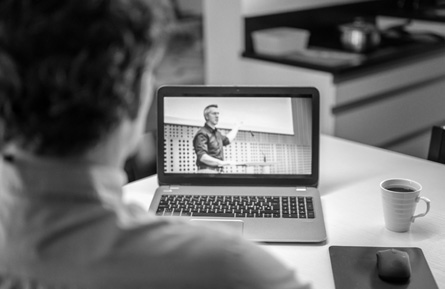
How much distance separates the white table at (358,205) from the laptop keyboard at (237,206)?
0.06 metres

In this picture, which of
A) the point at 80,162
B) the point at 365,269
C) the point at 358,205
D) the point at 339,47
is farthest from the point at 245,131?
the point at 339,47

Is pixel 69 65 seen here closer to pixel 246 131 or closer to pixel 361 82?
pixel 246 131

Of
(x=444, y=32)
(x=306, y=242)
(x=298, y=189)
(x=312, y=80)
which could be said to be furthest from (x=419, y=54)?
(x=306, y=242)

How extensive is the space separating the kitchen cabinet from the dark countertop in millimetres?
10

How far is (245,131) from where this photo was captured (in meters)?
1.70

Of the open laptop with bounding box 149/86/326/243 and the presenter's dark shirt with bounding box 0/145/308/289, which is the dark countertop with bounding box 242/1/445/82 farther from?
the presenter's dark shirt with bounding box 0/145/308/289

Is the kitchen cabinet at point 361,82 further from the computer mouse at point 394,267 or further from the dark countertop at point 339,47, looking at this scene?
the computer mouse at point 394,267

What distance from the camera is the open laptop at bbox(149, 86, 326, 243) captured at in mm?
1701

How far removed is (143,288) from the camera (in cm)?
73

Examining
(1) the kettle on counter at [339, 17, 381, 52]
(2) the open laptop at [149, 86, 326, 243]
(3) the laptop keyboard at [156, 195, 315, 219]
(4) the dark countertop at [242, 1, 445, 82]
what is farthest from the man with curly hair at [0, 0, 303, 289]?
(1) the kettle on counter at [339, 17, 381, 52]

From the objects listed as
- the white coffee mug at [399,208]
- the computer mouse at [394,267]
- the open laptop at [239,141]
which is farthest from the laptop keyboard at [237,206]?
the computer mouse at [394,267]

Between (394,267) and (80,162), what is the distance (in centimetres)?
76

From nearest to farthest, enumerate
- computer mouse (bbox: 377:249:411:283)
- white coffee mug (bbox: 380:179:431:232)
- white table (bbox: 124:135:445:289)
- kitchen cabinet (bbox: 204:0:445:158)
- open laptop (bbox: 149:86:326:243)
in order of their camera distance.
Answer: computer mouse (bbox: 377:249:411:283) < white table (bbox: 124:135:445:289) < white coffee mug (bbox: 380:179:431:232) < open laptop (bbox: 149:86:326:243) < kitchen cabinet (bbox: 204:0:445:158)

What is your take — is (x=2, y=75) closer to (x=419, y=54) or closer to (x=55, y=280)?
(x=55, y=280)
